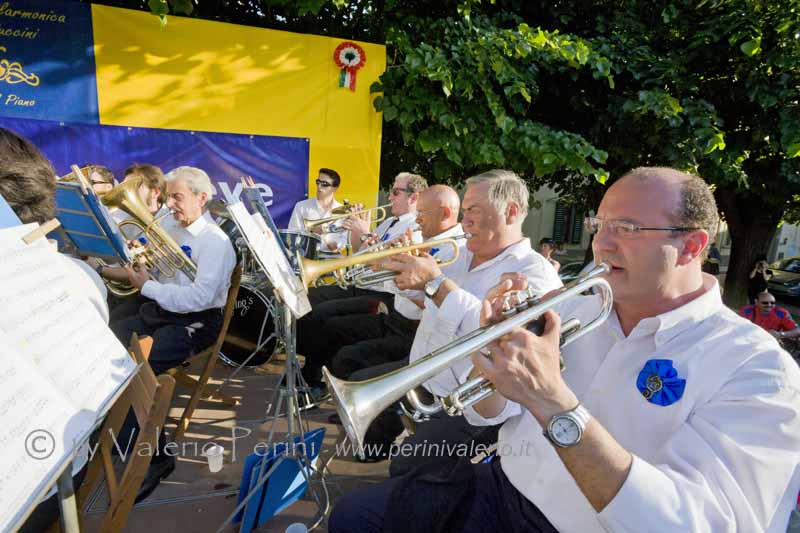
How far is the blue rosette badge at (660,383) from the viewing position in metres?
1.36

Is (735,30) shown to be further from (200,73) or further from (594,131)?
(200,73)

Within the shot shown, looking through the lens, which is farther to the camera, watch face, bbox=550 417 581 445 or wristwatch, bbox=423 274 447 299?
wristwatch, bbox=423 274 447 299

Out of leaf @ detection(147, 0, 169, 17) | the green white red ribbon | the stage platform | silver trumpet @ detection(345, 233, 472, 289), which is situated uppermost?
leaf @ detection(147, 0, 169, 17)

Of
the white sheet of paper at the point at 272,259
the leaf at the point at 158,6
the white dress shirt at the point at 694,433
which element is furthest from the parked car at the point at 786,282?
the leaf at the point at 158,6

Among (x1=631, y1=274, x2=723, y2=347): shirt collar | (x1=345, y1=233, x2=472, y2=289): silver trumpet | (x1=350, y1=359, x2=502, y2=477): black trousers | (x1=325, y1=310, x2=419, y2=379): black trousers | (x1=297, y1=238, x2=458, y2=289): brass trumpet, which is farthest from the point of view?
(x1=325, y1=310, x2=419, y2=379): black trousers

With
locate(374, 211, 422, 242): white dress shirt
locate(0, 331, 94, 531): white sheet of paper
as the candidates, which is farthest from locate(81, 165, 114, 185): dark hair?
locate(0, 331, 94, 531): white sheet of paper

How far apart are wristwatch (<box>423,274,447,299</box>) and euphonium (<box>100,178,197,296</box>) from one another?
1875mm

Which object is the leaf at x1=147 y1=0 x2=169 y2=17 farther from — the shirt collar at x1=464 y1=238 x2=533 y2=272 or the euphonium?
the shirt collar at x1=464 y1=238 x2=533 y2=272

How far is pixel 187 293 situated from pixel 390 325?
1.45m

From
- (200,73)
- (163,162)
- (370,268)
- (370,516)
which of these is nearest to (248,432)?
(370,268)

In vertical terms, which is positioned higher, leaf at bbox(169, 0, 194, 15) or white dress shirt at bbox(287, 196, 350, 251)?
leaf at bbox(169, 0, 194, 15)

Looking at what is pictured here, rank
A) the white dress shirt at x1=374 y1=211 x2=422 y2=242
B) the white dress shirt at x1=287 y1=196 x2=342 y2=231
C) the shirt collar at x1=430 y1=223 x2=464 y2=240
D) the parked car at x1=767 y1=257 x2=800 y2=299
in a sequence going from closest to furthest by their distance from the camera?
the shirt collar at x1=430 y1=223 x2=464 y2=240 → the white dress shirt at x1=374 y1=211 x2=422 y2=242 → the white dress shirt at x1=287 y1=196 x2=342 y2=231 → the parked car at x1=767 y1=257 x2=800 y2=299

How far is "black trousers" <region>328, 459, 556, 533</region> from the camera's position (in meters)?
1.62

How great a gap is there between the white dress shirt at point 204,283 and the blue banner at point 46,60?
6.90 feet
